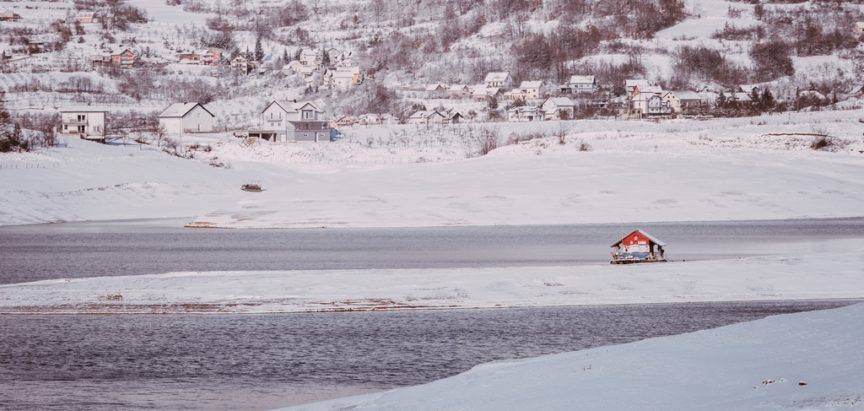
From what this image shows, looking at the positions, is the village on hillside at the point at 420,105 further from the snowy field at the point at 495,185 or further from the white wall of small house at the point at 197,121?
the snowy field at the point at 495,185

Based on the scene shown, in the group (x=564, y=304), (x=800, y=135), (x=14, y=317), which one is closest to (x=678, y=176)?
(x=800, y=135)

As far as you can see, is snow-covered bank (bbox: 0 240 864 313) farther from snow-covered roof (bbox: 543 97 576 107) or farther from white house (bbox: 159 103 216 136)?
snow-covered roof (bbox: 543 97 576 107)

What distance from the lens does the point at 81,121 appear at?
12875 centimetres

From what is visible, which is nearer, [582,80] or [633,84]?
[633,84]

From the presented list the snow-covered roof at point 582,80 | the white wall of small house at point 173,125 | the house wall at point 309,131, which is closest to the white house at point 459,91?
the snow-covered roof at point 582,80

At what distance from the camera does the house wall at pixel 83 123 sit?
12305 cm

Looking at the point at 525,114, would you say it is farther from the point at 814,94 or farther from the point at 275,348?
the point at 275,348

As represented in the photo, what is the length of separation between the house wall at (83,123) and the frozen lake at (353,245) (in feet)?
226

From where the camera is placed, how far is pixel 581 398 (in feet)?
43.2

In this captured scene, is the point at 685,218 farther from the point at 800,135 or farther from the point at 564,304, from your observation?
the point at 800,135

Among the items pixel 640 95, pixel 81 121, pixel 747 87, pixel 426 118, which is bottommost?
pixel 81 121

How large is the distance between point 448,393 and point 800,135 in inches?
3004

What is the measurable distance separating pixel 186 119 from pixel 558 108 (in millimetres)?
53094

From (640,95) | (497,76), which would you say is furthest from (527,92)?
(640,95)
